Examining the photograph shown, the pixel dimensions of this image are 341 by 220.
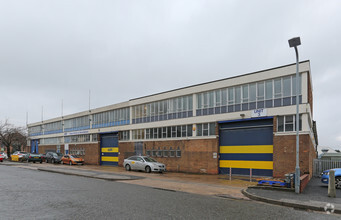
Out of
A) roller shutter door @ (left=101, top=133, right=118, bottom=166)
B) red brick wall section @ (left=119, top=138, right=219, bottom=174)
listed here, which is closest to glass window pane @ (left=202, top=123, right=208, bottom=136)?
red brick wall section @ (left=119, top=138, right=219, bottom=174)

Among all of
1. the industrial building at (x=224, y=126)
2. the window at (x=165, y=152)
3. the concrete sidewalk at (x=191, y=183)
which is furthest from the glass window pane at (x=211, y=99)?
the concrete sidewalk at (x=191, y=183)

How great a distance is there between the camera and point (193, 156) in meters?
26.6

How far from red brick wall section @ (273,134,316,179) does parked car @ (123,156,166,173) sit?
9468 mm

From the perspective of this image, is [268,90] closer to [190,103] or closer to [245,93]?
[245,93]

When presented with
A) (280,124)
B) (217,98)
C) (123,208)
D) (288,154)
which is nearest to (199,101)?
(217,98)

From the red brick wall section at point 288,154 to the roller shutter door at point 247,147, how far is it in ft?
3.04

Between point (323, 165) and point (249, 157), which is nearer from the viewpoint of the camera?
point (249, 157)

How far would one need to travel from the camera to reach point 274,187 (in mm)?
12984

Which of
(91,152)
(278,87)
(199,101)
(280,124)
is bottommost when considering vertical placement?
(91,152)

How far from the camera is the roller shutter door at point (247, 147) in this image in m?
22.0

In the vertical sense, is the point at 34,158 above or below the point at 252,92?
below

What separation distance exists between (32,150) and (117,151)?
116ft

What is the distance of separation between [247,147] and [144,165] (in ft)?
29.7

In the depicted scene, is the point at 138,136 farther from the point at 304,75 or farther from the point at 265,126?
the point at 304,75
